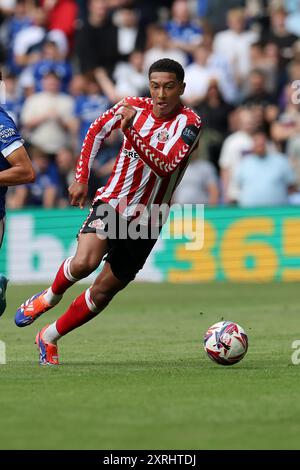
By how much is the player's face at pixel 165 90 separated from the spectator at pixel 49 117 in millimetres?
11439

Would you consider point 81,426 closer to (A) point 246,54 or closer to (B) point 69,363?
(B) point 69,363

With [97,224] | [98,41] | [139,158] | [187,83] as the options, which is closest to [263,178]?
[187,83]

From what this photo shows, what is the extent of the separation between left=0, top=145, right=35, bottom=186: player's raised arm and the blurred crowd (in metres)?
9.16

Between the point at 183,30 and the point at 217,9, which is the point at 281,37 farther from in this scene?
the point at 217,9

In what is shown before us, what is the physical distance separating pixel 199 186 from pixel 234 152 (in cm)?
81

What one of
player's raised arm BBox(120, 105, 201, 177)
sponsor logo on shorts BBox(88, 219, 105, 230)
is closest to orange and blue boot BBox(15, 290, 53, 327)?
sponsor logo on shorts BBox(88, 219, 105, 230)

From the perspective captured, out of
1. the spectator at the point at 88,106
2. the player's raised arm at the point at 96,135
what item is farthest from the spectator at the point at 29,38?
the player's raised arm at the point at 96,135

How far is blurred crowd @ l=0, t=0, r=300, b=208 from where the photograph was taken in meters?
20.0

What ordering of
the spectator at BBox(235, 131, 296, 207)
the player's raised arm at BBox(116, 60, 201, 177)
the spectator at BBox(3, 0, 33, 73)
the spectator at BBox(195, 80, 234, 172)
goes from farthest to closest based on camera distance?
the spectator at BBox(3, 0, 33, 73) → the spectator at BBox(195, 80, 234, 172) → the spectator at BBox(235, 131, 296, 207) → the player's raised arm at BBox(116, 60, 201, 177)

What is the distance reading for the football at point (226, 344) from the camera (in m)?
9.94

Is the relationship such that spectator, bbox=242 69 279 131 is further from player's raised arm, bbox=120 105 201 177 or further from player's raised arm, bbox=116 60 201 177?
player's raised arm, bbox=120 105 201 177

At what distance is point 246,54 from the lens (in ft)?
70.9

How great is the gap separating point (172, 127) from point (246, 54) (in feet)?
38.2

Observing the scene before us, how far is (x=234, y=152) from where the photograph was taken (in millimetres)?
20109
